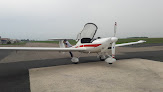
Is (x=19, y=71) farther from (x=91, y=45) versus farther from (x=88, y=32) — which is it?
(x=88, y=32)

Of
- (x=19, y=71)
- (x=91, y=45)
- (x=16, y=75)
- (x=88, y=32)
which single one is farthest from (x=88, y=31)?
(x=16, y=75)

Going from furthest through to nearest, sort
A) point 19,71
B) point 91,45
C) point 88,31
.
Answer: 1. point 88,31
2. point 91,45
3. point 19,71

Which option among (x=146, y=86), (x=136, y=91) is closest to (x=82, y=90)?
(x=136, y=91)

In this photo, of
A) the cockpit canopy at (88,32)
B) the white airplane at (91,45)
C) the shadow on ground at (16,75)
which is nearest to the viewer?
the shadow on ground at (16,75)

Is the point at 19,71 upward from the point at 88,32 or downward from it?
downward

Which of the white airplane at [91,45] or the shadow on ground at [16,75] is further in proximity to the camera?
the white airplane at [91,45]

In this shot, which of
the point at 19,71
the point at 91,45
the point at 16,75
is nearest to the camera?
the point at 16,75

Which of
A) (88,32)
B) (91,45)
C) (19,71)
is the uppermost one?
(88,32)

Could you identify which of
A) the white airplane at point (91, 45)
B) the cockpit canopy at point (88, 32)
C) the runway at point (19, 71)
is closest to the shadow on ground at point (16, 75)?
the runway at point (19, 71)

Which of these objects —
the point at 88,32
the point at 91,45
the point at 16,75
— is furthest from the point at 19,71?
the point at 88,32

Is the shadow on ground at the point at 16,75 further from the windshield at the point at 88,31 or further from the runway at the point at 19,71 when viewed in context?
the windshield at the point at 88,31

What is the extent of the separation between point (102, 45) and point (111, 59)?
3.74 ft

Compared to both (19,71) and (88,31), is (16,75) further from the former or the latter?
(88,31)

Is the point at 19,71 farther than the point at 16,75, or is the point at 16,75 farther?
the point at 19,71
